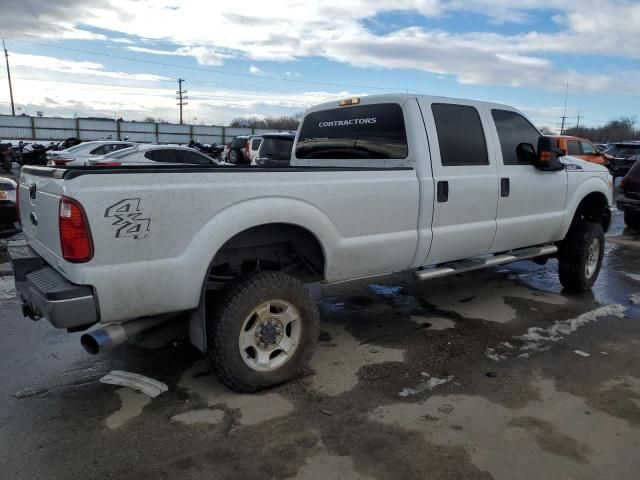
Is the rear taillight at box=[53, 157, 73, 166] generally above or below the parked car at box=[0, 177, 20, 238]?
above

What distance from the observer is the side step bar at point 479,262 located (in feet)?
14.7

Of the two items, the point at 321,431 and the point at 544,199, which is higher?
the point at 544,199

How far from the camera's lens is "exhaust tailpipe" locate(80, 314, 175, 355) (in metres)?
3.04

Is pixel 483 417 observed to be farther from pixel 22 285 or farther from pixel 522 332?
pixel 22 285

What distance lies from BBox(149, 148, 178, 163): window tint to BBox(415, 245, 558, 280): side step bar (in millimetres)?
10995

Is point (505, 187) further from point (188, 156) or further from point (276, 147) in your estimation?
point (188, 156)

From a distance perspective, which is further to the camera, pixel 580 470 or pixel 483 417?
pixel 483 417

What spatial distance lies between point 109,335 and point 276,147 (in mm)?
11832

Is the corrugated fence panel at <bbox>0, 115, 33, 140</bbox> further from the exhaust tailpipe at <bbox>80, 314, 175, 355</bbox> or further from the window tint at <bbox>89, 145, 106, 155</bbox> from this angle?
the exhaust tailpipe at <bbox>80, 314, 175, 355</bbox>

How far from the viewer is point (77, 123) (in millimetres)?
48031

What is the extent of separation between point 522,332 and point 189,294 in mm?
3249

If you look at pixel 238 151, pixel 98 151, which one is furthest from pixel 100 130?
pixel 98 151

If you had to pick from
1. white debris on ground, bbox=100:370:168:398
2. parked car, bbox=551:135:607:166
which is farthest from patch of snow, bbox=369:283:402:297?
parked car, bbox=551:135:607:166

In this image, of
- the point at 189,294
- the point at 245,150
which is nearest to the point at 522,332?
the point at 189,294
